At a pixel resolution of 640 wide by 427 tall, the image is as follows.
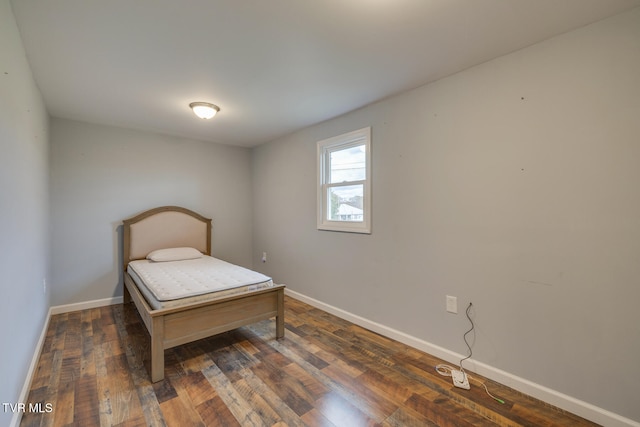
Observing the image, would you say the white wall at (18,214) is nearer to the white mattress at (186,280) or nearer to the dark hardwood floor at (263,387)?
the dark hardwood floor at (263,387)

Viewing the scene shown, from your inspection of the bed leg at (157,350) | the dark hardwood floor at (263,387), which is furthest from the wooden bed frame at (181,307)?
the dark hardwood floor at (263,387)

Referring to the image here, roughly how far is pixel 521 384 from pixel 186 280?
2.71m

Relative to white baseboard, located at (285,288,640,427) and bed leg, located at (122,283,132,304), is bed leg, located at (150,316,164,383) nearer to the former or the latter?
white baseboard, located at (285,288,640,427)

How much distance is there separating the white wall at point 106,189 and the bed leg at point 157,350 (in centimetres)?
215

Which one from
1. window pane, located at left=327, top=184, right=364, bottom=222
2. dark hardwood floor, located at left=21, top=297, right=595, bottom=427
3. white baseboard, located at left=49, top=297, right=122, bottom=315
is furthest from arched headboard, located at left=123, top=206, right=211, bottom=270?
window pane, located at left=327, top=184, right=364, bottom=222

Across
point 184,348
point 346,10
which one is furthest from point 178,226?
point 346,10

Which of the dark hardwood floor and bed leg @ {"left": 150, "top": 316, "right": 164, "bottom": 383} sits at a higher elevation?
bed leg @ {"left": 150, "top": 316, "right": 164, "bottom": 383}

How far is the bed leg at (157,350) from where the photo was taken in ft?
6.22

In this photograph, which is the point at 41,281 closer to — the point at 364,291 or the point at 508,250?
the point at 364,291

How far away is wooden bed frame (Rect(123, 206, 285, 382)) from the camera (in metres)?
1.97

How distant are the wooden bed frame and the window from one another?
40.2 inches

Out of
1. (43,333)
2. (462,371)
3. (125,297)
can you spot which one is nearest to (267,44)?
(462,371)

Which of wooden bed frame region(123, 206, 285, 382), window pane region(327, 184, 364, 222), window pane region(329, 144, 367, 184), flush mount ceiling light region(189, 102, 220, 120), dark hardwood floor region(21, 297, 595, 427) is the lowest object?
dark hardwood floor region(21, 297, 595, 427)

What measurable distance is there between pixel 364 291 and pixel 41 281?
3.03 meters
